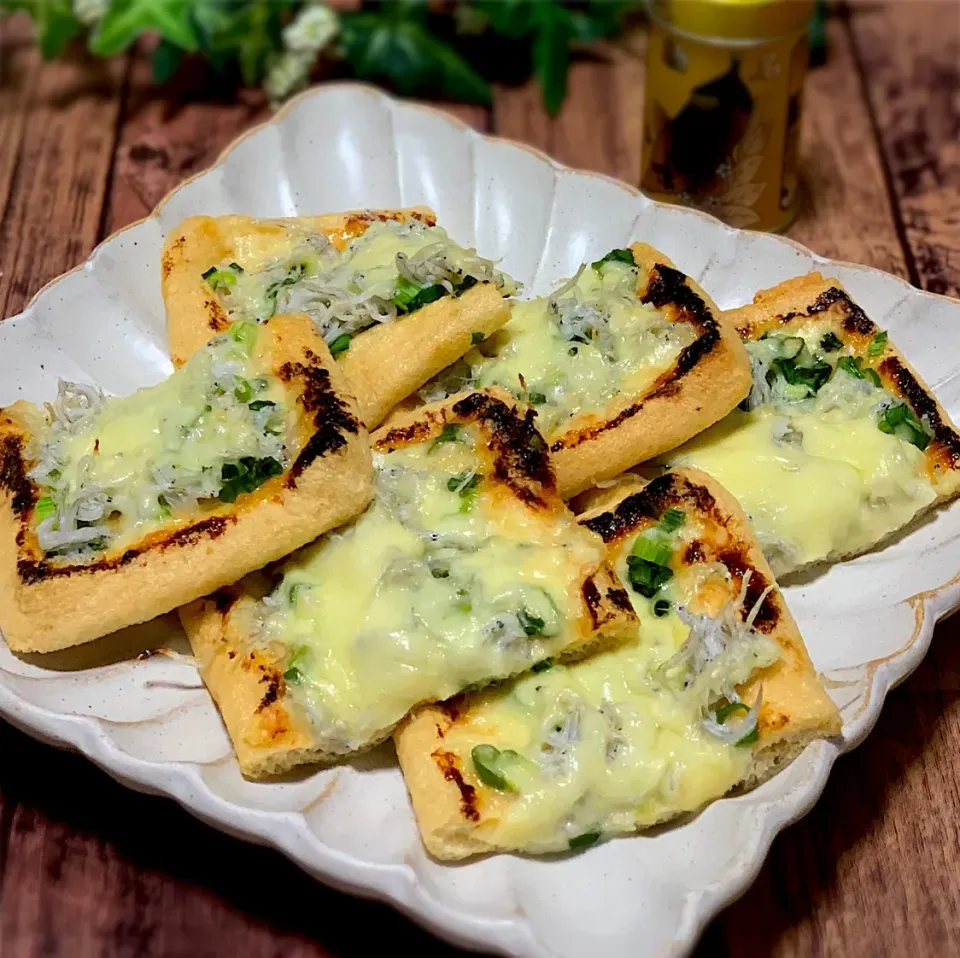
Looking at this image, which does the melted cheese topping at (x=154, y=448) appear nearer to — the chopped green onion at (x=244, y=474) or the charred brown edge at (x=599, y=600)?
the chopped green onion at (x=244, y=474)

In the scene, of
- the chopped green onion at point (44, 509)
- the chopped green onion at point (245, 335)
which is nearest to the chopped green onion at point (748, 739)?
the chopped green onion at point (245, 335)

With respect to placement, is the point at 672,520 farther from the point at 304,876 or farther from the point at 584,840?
the point at 304,876

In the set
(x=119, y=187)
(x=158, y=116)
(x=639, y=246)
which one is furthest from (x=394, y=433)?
(x=158, y=116)

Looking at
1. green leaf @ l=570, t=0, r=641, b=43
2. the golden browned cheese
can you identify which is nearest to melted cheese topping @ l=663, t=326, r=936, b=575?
the golden browned cheese

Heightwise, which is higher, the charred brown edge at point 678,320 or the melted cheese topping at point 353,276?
the melted cheese topping at point 353,276

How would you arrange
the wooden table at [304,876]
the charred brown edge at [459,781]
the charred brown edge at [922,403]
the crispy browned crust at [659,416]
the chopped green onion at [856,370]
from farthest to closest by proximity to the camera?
the chopped green onion at [856,370] → the charred brown edge at [922,403] → the crispy browned crust at [659,416] → the wooden table at [304,876] → the charred brown edge at [459,781]

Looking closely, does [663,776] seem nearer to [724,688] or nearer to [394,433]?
[724,688]

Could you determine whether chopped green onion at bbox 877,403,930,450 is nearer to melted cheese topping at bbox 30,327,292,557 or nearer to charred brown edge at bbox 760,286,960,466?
charred brown edge at bbox 760,286,960,466
